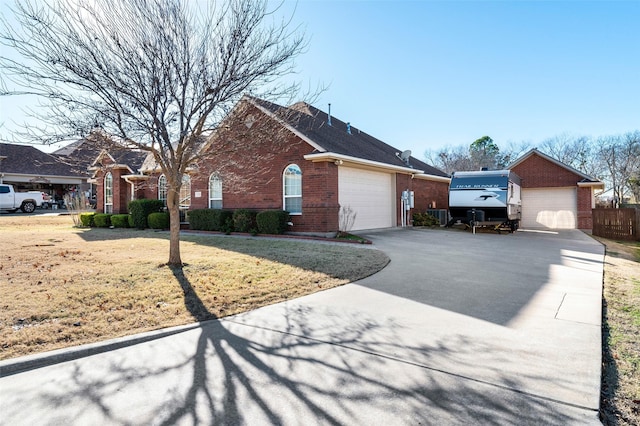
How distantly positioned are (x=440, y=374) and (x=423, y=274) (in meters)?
4.41

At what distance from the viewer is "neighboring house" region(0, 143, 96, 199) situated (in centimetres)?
3331

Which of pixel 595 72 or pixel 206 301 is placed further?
Answer: pixel 595 72

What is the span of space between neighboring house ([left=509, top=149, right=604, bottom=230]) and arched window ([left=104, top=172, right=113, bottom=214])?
2558 cm

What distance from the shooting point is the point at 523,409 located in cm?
266

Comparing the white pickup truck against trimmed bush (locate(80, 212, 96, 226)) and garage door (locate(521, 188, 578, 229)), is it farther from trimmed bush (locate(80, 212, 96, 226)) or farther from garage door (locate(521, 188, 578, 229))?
garage door (locate(521, 188, 578, 229))

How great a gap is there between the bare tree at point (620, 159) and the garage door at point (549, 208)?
26584mm

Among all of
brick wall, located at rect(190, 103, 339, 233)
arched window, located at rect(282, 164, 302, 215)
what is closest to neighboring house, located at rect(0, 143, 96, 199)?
brick wall, located at rect(190, 103, 339, 233)

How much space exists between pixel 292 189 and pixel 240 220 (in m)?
2.59

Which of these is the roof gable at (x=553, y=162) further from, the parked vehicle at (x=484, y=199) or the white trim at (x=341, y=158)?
the white trim at (x=341, y=158)

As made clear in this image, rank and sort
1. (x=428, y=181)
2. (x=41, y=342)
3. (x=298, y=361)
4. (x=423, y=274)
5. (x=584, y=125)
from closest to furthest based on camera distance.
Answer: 1. (x=298, y=361)
2. (x=41, y=342)
3. (x=423, y=274)
4. (x=428, y=181)
5. (x=584, y=125)

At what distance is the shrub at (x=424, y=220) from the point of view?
19.4 meters

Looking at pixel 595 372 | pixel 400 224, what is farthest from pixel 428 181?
pixel 595 372

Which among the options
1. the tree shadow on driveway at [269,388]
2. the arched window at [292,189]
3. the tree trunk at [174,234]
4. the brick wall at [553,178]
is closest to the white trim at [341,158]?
the arched window at [292,189]

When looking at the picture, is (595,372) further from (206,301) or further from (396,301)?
(206,301)
